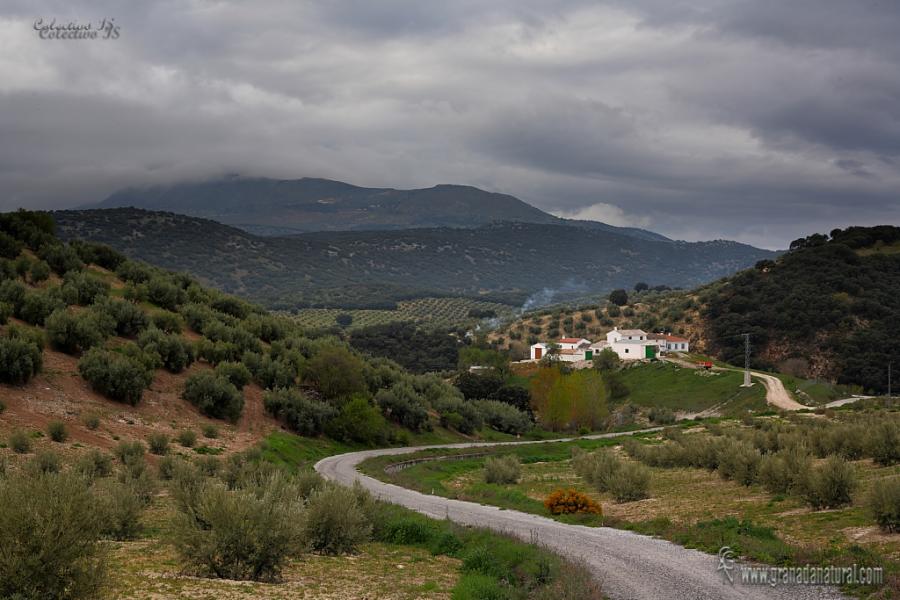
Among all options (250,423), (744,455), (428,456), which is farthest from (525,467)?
(744,455)

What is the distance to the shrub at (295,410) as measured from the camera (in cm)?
5194

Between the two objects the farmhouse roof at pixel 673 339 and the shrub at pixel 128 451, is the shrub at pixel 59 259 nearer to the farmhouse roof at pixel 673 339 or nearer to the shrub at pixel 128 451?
the shrub at pixel 128 451

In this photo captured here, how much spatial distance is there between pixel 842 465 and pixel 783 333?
344 feet

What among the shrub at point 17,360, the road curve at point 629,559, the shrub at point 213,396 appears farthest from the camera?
the shrub at point 213,396

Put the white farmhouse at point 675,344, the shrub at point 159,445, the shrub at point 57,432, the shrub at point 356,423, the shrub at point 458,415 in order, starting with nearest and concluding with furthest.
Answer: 1. the shrub at point 57,432
2. the shrub at point 159,445
3. the shrub at point 356,423
4. the shrub at point 458,415
5. the white farmhouse at point 675,344

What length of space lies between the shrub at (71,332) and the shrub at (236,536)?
32.5 metres

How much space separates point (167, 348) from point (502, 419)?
4165cm

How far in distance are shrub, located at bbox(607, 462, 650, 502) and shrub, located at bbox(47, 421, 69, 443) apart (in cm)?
2259

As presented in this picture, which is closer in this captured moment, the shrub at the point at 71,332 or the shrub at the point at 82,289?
the shrub at the point at 71,332

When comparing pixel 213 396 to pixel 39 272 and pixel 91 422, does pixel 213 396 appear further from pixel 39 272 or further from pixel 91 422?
pixel 39 272

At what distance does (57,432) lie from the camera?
31.4 meters

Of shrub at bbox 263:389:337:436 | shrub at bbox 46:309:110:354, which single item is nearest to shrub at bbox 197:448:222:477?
shrub at bbox 46:309:110:354

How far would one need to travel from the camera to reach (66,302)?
5081cm

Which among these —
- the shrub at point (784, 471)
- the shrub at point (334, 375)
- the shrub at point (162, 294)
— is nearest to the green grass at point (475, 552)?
the shrub at point (784, 471)
